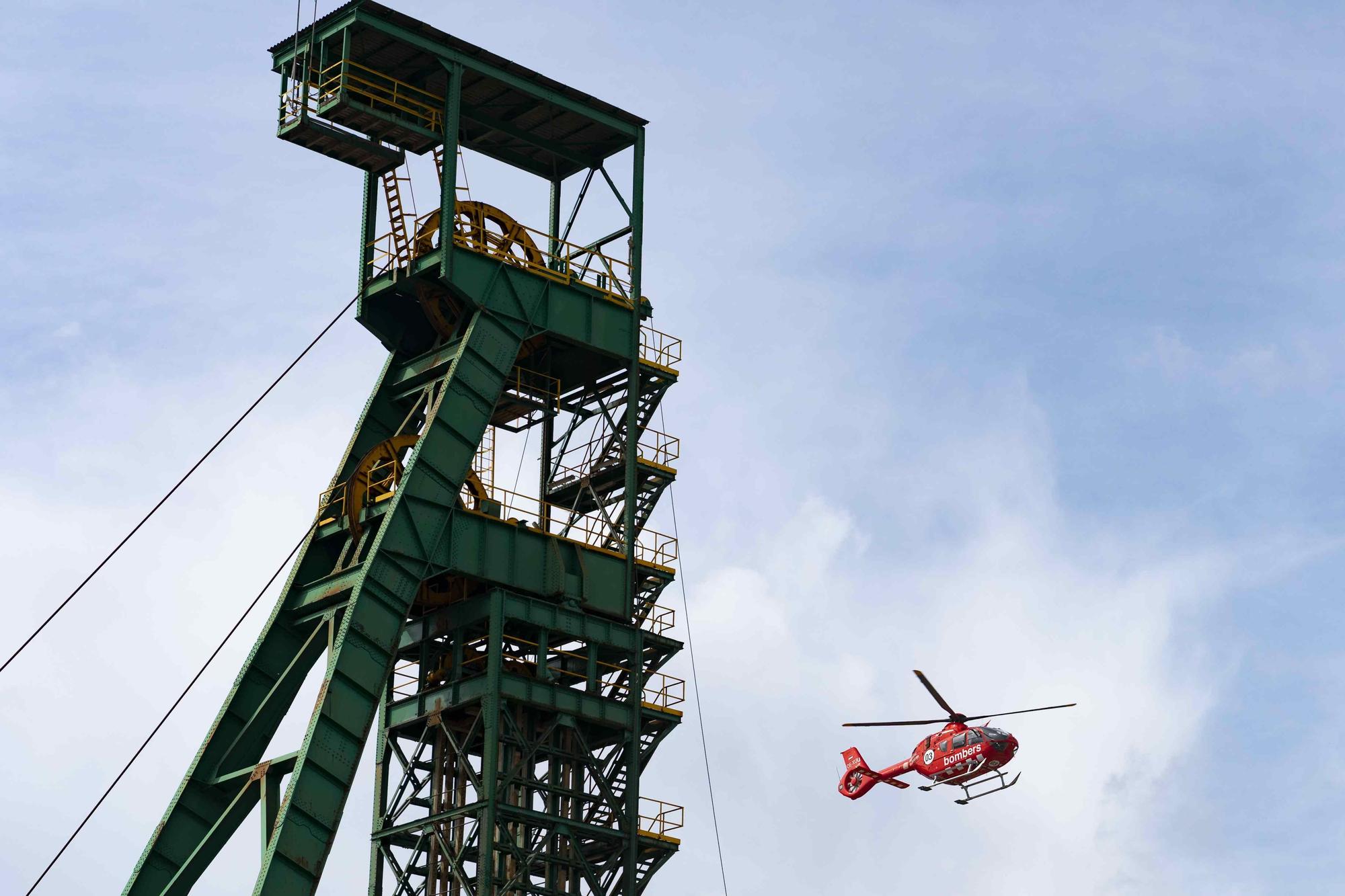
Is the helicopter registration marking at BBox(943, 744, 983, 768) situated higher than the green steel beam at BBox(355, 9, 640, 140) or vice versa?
the green steel beam at BBox(355, 9, 640, 140)

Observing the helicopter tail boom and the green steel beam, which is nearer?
the green steel beam

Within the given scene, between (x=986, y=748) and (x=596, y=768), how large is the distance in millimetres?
19527

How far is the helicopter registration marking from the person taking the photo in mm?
74188

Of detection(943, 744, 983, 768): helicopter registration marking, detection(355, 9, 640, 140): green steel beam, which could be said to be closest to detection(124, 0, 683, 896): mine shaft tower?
detection(355, 9, 640, 140): green steel beam

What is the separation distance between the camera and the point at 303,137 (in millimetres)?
58594

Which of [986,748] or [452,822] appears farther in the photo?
[986,748]

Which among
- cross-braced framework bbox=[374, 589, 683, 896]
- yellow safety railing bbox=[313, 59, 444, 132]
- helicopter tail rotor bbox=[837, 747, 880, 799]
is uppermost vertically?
yellow safety railing bbox=[313, 59, 444, 132]

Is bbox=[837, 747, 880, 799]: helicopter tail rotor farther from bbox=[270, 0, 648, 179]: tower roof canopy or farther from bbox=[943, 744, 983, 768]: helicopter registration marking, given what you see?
bbox=[270, 0, 648, 179]: tower roof canopy

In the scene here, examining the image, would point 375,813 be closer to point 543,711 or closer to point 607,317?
point 543,711

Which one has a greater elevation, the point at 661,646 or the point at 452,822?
the point at 661,646

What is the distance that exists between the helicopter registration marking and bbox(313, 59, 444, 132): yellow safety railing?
27.3m

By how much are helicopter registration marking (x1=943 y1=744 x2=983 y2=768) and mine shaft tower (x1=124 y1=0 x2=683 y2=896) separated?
17.0 m

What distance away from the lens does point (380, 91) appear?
60.9 metres

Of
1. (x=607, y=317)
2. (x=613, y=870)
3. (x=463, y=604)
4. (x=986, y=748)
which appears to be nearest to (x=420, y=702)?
(x=463, y=604)
